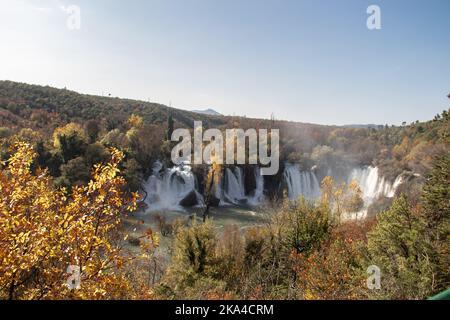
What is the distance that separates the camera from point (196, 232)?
21.6 m

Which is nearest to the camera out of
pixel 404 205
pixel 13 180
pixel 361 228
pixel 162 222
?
pixel 13 180

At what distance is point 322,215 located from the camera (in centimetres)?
2528

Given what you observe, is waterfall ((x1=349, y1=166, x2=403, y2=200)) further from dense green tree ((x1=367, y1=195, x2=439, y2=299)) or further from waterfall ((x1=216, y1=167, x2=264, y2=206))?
dense green tree ((x1=367, y1=195, x2=439, y2=299))

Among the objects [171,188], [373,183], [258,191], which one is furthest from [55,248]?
[373,183]

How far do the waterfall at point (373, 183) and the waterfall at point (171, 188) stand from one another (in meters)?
32.6

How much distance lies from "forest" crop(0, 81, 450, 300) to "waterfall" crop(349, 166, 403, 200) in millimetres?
771

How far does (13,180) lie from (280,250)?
65.3ft

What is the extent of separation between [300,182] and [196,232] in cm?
5024

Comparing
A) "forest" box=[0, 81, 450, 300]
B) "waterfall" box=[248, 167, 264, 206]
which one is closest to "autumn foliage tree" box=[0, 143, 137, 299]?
"forest" box=[0, 81, 450, 300]

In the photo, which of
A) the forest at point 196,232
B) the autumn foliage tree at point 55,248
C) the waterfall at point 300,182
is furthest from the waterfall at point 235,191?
the autumn foliage tree at point 55,248

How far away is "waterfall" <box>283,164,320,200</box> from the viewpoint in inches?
2643

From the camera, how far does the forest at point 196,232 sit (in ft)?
23.8
